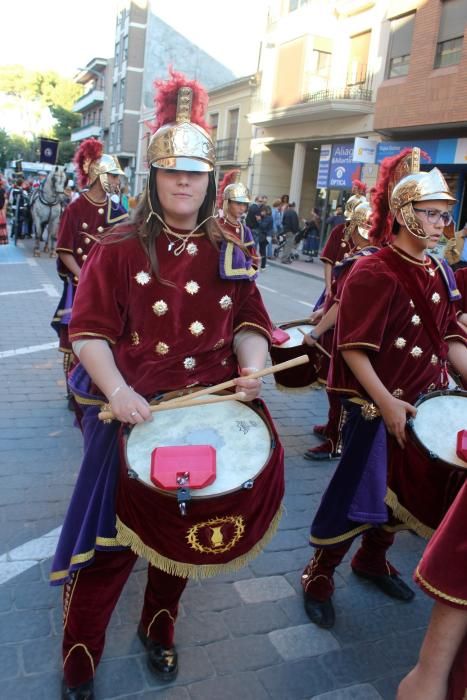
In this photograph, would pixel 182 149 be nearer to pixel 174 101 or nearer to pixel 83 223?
pixel 174 101

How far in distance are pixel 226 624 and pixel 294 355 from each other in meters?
2.42

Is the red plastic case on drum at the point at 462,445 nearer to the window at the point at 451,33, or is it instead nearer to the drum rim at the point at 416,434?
the drum rim at the point at 416,434

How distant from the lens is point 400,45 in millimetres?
19859

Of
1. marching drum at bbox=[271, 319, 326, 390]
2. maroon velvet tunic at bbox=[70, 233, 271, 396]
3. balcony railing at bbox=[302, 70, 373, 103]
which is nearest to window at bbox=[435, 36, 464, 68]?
balcony railing at bbox=[302, 70, 373, 103]

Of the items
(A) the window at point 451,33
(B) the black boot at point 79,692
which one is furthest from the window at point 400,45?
(B) the black boot at point 79,692

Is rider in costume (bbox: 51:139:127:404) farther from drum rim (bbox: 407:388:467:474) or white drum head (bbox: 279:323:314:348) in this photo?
drum rim (bbox: 407:388:467:474)

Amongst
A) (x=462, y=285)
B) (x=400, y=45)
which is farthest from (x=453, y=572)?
(x=400, y=45)

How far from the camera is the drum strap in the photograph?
285 cm

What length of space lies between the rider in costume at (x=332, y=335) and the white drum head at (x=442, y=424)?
143 centimetres

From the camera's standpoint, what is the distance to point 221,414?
233 cm

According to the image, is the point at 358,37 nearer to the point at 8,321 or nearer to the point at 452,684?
the point at 8,321

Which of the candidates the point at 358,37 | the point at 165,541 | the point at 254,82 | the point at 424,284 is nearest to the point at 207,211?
the point at 424,284

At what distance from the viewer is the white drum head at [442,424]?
2525 millimetres

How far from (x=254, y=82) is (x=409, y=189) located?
29.9 m
